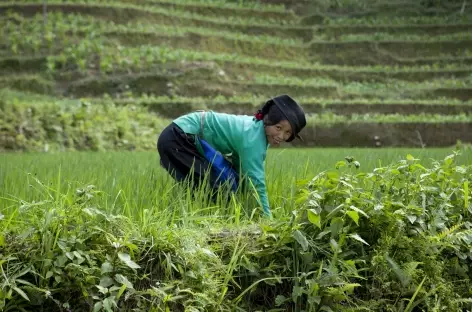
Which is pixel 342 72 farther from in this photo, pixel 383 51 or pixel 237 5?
pixel 237 5

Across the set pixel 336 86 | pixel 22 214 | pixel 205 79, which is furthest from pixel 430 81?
pixel 22 214

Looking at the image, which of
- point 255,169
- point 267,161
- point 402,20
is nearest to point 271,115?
point 255,169

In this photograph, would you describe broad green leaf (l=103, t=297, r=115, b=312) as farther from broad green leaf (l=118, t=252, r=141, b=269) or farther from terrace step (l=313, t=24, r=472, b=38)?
terrace step (l=313, t=24, r=472, b=38)

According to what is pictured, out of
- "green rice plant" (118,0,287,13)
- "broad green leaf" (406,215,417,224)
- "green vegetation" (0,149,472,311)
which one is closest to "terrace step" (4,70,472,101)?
"green rice plant" (118,0,287,13)

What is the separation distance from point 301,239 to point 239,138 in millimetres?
916

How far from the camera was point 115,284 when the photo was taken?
2.12 meters

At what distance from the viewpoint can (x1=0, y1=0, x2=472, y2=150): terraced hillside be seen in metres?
12.2

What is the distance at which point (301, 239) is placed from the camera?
7.58 ft

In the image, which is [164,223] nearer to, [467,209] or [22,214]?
[22,214]

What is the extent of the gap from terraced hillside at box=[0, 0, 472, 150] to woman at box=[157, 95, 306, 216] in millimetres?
5612

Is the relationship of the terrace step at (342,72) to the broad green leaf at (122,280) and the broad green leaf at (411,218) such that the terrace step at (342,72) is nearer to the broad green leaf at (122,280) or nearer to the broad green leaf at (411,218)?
the broad green leaf at (411,218)

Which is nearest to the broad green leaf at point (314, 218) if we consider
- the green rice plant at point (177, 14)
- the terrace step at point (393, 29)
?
the green rice plant at point (177, 14)

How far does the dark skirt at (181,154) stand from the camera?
129 inches

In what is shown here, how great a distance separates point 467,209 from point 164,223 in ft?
4.23
